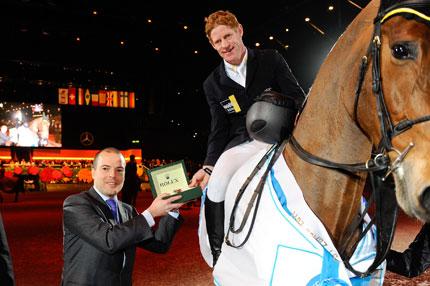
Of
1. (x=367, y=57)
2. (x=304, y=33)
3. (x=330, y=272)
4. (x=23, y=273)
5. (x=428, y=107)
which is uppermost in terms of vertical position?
(x=304, y=33)

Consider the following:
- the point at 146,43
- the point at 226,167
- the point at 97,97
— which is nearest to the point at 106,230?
the point at 226,167

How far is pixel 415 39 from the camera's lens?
149 centimetres

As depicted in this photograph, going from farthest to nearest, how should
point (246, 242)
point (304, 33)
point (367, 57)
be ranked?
point (304, 33), point (246, 242), point (367, 57)

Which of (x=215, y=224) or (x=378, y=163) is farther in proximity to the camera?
(x=215, y=224)

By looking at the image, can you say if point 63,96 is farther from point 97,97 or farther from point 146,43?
point 146,43

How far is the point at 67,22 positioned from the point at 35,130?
8.41 meters

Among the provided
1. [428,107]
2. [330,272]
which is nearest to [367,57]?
[428,107]

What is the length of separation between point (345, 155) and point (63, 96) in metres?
27.4

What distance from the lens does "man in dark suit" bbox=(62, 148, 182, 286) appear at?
2877mm

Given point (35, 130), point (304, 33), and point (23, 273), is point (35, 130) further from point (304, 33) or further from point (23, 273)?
point (23, 273)

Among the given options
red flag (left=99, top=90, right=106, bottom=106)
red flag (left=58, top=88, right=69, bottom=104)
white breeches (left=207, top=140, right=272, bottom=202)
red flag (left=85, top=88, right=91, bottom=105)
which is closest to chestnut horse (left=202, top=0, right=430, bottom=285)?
white breeches (left=207, top=140, right=272, bottom=202)

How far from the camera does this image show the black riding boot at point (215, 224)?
2.74 metres

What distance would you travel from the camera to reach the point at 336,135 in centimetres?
189

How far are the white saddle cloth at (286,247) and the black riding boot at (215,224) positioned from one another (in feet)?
1.42
